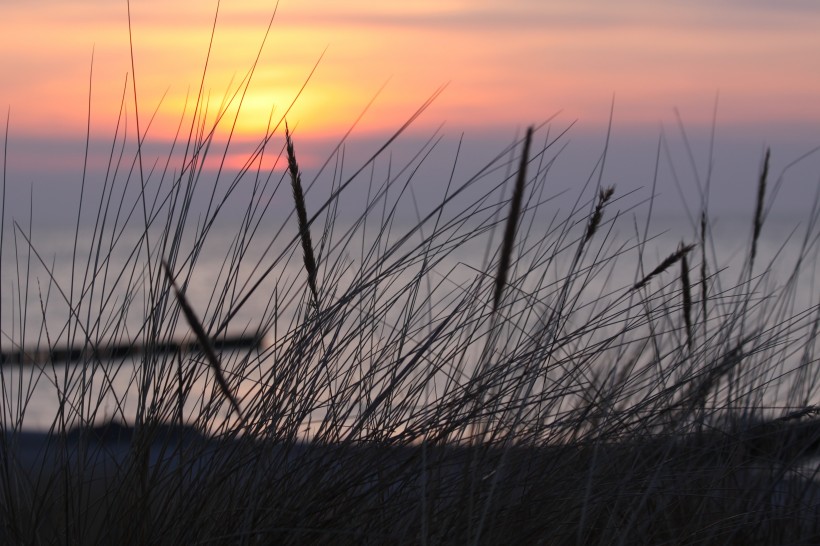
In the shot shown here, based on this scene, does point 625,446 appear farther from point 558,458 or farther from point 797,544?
point 797,544

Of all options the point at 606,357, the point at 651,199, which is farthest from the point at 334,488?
the point at 606,357

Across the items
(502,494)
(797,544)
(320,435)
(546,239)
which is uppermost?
(546,239)

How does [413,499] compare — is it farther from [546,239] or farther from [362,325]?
[546,239]

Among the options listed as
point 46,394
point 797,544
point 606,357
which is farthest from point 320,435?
point 46,394

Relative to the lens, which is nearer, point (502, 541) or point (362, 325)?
point (502, 541)

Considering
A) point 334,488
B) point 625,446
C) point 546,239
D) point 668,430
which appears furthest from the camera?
point 546,239

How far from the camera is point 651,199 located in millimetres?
1950

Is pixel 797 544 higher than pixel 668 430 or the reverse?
the reverse

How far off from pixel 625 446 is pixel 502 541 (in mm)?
255

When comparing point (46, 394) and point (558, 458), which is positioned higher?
point (46, 394)

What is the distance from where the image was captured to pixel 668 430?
1555 millimetres

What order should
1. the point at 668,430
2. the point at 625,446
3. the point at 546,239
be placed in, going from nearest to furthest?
the point at 625,446, the point at 668,430, the point at 546,239

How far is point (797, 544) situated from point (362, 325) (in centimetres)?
75

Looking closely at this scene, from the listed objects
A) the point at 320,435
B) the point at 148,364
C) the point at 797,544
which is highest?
the point at 148,364
